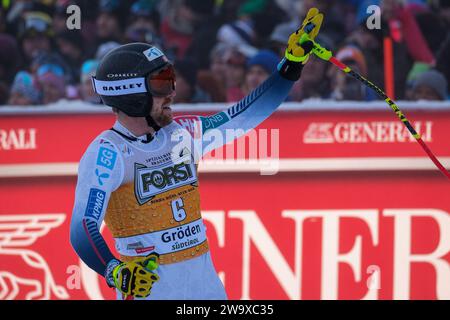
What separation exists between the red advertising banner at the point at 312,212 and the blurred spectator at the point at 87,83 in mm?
206

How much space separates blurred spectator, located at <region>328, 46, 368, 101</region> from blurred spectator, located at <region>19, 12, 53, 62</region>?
1.86 metres

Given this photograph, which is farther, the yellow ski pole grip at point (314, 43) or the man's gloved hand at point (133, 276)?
the yellow ski pole grip at point (314, 43)

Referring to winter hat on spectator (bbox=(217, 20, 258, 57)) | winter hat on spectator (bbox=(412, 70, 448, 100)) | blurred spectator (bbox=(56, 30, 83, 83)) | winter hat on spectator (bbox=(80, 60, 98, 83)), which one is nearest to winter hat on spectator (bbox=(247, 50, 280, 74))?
winter hat on spectator (bbox=(217, 20, 258, 57))

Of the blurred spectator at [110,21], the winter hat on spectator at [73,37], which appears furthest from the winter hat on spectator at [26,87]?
the blurred spectator at [110,21]

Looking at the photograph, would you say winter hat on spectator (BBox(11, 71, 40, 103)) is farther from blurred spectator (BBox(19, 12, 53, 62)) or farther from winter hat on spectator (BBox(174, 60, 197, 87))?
winter hat on spectator (BBox(174, 60, 197, 87))

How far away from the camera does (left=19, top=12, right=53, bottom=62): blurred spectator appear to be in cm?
595

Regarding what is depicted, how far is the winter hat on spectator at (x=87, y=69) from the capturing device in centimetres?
566

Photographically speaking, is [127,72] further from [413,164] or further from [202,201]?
[413,164]

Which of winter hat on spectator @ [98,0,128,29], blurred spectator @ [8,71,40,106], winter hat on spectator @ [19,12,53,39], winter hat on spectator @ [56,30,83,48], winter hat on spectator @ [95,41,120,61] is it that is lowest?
blurred spectator @ [8,71,40,106]

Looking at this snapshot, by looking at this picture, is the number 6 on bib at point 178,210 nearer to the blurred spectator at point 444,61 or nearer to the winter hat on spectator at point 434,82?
the winter hat on spectator at point 434,82

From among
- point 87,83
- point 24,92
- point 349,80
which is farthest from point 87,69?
point 349,80

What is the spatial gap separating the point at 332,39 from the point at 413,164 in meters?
1.03

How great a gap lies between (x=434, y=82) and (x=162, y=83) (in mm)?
2240
